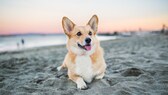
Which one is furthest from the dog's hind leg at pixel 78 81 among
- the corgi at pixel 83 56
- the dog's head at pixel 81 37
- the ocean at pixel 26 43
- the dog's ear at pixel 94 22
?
the ocean at pixel 26 43

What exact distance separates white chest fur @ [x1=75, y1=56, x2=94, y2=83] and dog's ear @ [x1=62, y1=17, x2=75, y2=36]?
1.70ft

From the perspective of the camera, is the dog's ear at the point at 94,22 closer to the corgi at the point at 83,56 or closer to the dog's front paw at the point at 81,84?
the corgi at the point at 83,56

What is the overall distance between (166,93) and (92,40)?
1.33 m

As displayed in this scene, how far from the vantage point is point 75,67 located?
3121mm

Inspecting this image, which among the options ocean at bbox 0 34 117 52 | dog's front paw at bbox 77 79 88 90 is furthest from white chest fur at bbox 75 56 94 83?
ocean at bbox 0 34 117 52

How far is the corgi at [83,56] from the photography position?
3049mm

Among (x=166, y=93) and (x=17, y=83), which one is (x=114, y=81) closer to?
(x=166, y=93)

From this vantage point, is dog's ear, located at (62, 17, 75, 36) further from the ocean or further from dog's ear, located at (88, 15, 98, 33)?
the ocean

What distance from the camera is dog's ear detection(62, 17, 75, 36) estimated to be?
3.25 metres

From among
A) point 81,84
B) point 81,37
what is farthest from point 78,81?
point 81,37

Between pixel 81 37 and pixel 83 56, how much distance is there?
1.05ft

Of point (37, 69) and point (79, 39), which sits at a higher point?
point (79, 39)

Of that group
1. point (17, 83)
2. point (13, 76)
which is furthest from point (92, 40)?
point (13, 76)

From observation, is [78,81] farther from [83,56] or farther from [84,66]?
[83,56]
